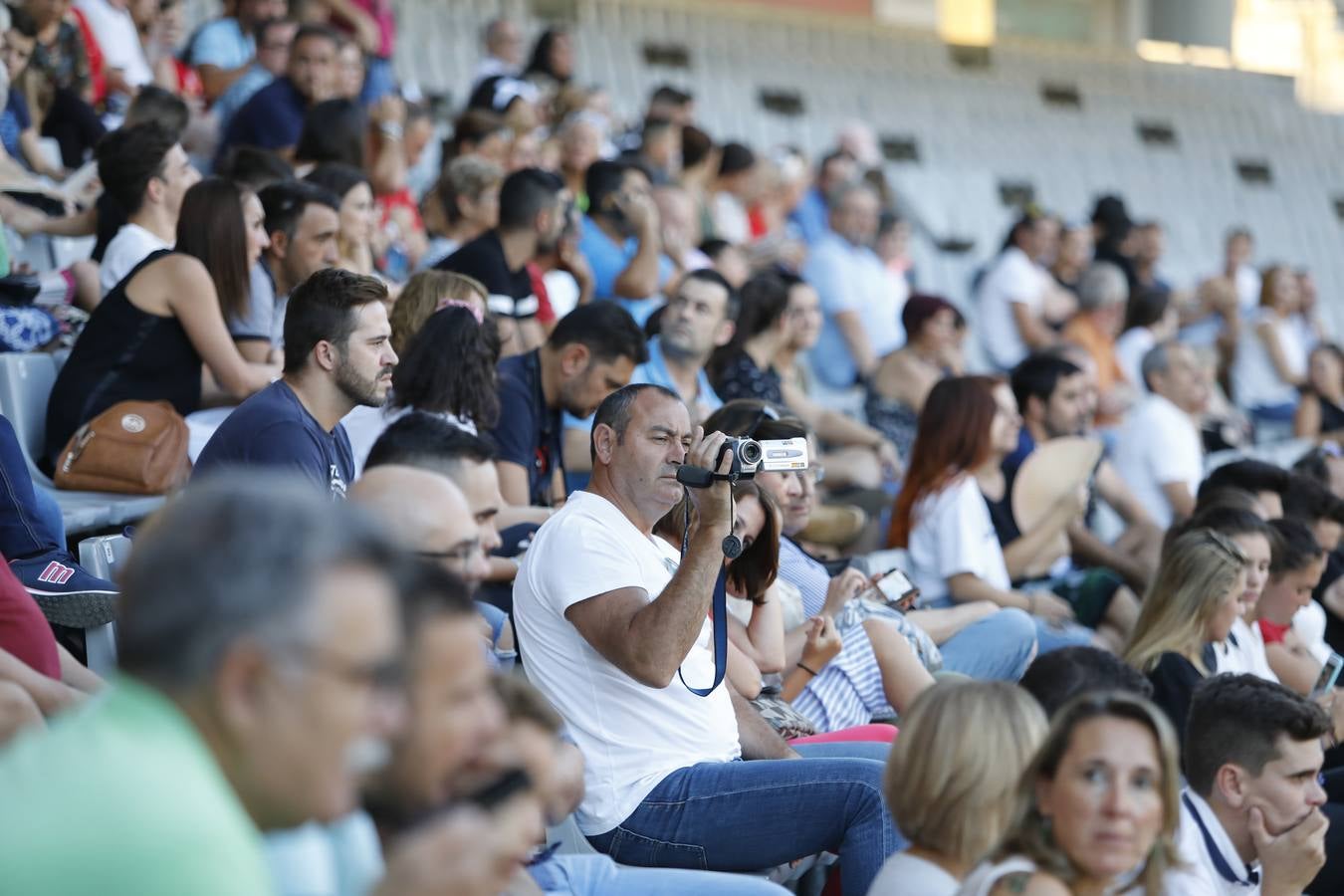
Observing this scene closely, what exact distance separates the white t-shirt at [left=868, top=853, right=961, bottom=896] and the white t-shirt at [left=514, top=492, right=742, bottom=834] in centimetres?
61

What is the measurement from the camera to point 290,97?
6074 mm

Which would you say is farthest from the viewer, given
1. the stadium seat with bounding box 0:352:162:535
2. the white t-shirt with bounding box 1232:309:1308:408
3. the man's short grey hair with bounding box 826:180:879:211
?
the white t-shirt with bounding box 1232:309:1308:408

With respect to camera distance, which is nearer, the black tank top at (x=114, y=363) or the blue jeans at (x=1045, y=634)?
the black tank top at (x=114, y=363)

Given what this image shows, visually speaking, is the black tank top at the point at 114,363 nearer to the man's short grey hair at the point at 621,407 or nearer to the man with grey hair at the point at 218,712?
the man's short grey hair at the point at 621,407

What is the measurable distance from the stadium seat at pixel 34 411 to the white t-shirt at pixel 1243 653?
2499mm

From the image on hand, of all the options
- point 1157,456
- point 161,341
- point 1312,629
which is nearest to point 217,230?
point 161,341

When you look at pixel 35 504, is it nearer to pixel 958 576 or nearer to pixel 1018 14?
pixel 958 576

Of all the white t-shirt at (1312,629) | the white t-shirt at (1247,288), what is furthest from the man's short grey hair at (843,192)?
the white t-shirt at (1312,629)

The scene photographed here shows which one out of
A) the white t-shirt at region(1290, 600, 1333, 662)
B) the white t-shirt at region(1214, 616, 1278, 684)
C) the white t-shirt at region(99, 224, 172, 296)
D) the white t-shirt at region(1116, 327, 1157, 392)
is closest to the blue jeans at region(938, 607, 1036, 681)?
the white t-shirt at region(1214, 616, 1278, 684)

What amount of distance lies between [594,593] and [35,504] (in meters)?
1.09

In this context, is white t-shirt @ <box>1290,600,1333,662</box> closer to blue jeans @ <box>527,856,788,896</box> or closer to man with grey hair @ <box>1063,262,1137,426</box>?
blue jeans @ <box>527,856,788,896</box>

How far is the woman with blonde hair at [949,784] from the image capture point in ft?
7.54

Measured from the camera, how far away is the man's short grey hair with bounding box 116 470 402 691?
4.37 feet

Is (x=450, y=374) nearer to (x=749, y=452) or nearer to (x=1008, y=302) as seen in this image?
(x=749, y=452)
